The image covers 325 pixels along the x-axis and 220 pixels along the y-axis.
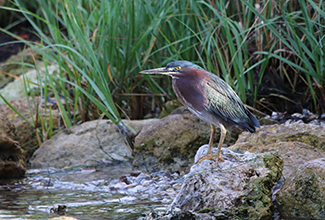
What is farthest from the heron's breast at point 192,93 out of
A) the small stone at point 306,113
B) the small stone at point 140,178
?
the small stone at point 306,113

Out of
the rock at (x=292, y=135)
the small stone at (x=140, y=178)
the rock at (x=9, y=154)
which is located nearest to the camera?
the rock at (x=292, y=135)

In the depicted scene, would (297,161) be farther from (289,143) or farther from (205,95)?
(205,95)

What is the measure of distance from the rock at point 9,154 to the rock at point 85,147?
1.60ft

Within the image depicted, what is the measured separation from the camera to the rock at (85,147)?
4.60 m

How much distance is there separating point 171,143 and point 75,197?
3.80 feet

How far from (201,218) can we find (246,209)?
0.32 meters

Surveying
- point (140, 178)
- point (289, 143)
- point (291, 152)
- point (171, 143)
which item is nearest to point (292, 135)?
point (289, 143)

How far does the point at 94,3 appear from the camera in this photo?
5.58 m

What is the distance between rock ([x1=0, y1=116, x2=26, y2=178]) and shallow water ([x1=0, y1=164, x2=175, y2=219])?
0.14 metres

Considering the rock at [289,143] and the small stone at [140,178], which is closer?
the rock at [289,143]

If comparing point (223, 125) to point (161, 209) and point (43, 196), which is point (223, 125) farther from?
point (43, 196)

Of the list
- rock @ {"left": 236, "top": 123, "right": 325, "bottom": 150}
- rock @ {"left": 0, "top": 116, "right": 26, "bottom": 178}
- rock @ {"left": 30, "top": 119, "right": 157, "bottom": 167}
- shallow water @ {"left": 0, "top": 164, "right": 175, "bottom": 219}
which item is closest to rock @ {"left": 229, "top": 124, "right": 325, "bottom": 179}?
rock @ {"left": 236, "top": 123, "right": 325, "bottom": 150}

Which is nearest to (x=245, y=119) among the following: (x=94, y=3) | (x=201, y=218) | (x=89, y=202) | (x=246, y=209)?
(x=246, y=209)

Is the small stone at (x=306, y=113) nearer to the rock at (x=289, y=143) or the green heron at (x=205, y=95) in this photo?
the rock at (x=289, y=143)
